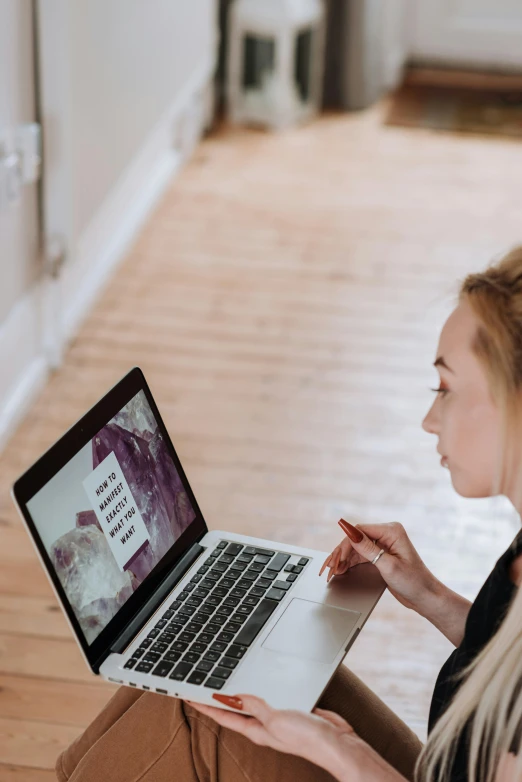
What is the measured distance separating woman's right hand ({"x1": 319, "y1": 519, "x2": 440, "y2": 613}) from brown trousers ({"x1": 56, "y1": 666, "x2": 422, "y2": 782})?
0.13 metres

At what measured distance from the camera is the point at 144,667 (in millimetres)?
1143

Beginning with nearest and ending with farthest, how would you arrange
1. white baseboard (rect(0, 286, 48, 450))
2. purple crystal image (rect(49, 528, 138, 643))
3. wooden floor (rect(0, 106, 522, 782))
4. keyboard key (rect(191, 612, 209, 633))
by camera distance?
1. purple crystal image (rect(49, 528, 138, 643))
2. keyboard key (rect(191, 612, 209, 633))
3. wooden floor (rect(0, 106, 522, 782))
4. white baseboard (rect(0, 286, 48, 450))

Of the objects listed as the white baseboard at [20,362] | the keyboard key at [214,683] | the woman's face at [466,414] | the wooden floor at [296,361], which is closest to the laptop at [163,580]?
the keyboard key at [214,683]

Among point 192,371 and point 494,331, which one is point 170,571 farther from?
point 192,371

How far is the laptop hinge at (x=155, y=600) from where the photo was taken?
1176 millimetres

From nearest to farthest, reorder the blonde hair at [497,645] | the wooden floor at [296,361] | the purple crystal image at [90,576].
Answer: the blonde hair at [497,645], the purple crystal image at [90,576], the wooden floor at [296,361]

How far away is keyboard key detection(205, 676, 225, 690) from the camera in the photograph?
1.12 metres

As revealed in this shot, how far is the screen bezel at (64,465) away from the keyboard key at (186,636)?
62mm

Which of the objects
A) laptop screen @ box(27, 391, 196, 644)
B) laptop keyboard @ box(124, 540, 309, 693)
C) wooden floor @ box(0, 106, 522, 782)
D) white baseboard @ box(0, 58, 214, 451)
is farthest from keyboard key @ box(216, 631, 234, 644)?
white baseboard @ box(0, 58, 214, 451)

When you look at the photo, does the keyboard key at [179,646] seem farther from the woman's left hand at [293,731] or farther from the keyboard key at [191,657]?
the woman's left hand at [293,731]

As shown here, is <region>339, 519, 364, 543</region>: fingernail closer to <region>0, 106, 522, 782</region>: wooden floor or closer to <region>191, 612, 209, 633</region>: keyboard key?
<region>191, 612, 209, 633</region>: keyboard key

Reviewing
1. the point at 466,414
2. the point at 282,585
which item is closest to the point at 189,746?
the point at 282,585

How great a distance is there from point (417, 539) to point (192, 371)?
823 millimetres

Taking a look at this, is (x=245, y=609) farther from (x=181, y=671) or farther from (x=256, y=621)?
(x=181, y=671)
